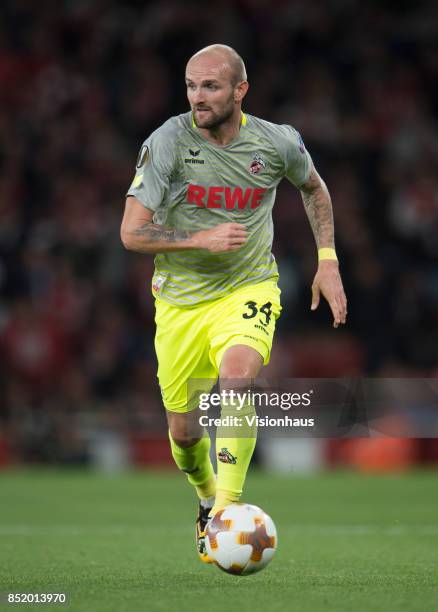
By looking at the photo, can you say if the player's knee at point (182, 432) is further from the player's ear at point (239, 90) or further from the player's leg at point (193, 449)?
the player's ear at point (239, 90)

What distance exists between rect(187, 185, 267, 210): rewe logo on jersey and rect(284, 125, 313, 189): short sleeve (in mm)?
277

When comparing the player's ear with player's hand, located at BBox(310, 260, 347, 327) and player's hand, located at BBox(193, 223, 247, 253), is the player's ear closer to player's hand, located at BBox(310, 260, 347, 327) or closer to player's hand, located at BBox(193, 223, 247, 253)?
player's hand, located at BBox(193, 223, 247, 253)

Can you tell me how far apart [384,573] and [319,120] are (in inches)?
402

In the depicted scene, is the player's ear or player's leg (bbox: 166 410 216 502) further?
player's leg (bbox: 166 410 216 502)

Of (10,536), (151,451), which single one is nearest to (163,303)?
(10,536)

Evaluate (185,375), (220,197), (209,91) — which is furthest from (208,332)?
(209,91)

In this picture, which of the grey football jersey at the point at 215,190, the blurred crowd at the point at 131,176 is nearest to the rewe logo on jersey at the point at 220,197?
the grey football jersey at the point at 215,190

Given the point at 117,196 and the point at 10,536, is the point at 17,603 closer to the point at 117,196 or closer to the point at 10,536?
the point at 10,536

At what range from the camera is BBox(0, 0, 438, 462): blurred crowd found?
46.2 ft

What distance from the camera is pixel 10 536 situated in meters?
7.91

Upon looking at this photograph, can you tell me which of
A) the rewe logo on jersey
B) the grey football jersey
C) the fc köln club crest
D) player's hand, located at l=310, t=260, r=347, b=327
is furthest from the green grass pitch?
the fc köln club crest

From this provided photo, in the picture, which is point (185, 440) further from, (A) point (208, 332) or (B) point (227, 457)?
(B) point (227, 457)

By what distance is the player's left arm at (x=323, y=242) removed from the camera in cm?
603

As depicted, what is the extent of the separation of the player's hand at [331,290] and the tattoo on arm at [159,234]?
27.6 inches
